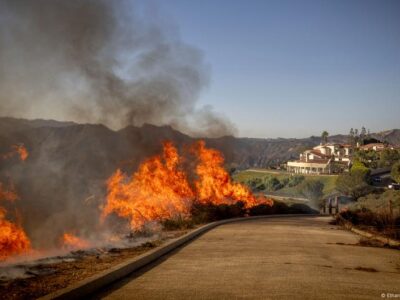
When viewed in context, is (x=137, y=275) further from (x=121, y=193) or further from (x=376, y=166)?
(x=376, y=166)

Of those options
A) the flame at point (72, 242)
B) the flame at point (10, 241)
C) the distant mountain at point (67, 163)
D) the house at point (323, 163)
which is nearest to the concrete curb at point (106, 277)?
the flame at point (10, 241)

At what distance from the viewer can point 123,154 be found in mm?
25984

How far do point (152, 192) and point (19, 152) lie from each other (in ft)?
24.4

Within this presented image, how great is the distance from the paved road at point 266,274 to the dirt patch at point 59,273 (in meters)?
0.83

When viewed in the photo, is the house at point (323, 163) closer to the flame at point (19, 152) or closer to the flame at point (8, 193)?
the flame at point (19, 152)

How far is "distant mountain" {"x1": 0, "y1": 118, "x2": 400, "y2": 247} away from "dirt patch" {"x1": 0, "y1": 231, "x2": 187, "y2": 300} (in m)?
12.1

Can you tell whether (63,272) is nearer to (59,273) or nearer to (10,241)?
(59,273)

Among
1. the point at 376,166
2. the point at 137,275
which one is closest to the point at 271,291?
the point at 137,275

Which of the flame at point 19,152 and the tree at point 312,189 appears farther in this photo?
the tree at point 312,189

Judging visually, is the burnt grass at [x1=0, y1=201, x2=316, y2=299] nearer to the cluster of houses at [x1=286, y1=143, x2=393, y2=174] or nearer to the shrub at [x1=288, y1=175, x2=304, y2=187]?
the shrub at [x1=288, y1=175, x2=304, y2=187]

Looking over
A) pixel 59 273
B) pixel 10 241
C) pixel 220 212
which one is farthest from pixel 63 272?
pixel 220 212

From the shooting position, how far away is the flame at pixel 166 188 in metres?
20.7

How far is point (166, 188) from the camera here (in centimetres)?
2241

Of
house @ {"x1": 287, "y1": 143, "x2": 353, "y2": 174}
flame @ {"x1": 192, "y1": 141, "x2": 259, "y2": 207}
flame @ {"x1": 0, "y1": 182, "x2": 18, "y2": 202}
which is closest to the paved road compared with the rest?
flame @ {"x1": 0, "y1": 182, "x2": 18, "y2": 202}
